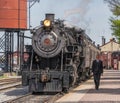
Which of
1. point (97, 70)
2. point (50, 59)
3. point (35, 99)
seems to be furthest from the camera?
point (97, 70)

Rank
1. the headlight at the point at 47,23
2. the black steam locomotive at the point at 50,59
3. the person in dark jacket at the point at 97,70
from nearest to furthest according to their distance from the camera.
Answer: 1. the black steam locomotive at the point at 50,59
2. the headlight at the point at 47,23
3. the person in dark jacket at the point at 97,70

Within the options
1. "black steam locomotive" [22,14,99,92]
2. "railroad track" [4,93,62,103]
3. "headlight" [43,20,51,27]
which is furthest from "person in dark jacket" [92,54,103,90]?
"headlight" [43,20,51,27]

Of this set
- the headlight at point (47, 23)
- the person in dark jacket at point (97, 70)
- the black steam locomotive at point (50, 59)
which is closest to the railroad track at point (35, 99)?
the black steam locomotive at point (50, 59)

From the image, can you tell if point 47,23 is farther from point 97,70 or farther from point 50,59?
point 97,70

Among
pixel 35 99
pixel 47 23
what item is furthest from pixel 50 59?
pixel 35 99

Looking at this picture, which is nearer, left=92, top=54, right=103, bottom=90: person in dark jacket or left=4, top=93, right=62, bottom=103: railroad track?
left=4, top=93, right=62, bottom=103: railroad track

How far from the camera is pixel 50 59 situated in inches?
1057

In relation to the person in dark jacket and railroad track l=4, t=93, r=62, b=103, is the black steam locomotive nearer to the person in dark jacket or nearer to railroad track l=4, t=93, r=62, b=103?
railroad track l=4, t=93, r=62, b=103

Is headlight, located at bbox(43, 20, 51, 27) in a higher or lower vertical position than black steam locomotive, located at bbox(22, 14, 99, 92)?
higher

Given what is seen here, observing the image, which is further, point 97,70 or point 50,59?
point 97,70

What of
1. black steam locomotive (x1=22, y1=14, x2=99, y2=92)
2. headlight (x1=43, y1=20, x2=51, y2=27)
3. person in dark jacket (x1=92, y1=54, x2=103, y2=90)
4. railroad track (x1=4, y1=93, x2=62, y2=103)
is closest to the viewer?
railroad track (x1=4, y1=93, x2=62, y2=103)

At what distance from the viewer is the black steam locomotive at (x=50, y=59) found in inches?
1013

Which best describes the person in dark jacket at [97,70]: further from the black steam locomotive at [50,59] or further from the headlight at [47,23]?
the headlight at [47,23]

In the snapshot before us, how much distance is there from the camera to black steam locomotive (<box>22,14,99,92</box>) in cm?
2572
